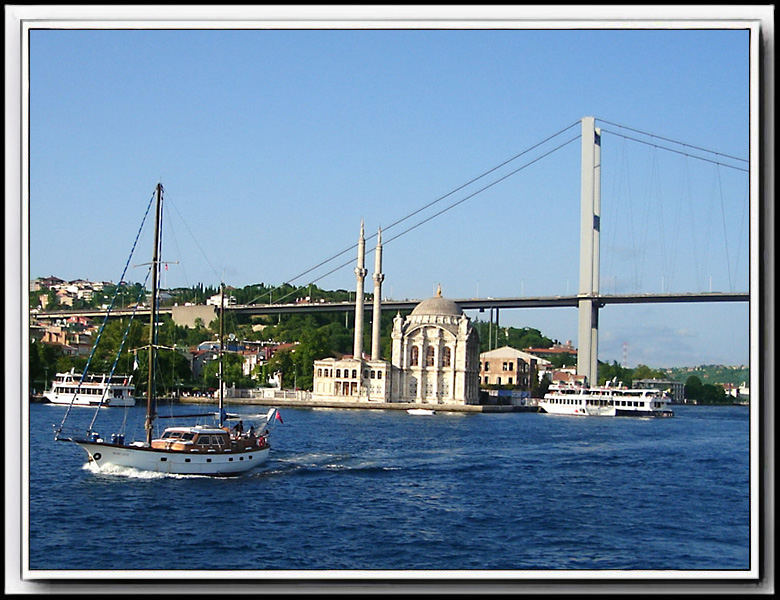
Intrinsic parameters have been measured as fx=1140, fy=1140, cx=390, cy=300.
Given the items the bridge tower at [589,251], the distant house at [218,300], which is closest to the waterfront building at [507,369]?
the distant house at [218,300]

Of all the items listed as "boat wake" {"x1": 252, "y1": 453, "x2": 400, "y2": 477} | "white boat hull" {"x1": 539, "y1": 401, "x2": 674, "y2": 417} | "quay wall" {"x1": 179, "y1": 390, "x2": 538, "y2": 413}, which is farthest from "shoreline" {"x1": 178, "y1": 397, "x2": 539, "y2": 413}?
"boat wake" {"x1": 252, "y1": 453, "x2": 400, "y2": 477}

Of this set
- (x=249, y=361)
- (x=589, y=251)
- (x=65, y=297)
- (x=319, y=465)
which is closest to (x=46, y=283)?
(x=65, y=297)

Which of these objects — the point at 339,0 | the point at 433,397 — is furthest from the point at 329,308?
the point at 339,0

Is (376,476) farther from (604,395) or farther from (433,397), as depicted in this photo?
(433,397)

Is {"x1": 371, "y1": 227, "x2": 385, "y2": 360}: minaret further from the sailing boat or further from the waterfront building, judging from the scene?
the sailing boat

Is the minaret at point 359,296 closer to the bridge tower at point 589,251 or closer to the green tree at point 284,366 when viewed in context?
the green tree at point 284,366

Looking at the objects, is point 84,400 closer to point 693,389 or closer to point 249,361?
point 249,361

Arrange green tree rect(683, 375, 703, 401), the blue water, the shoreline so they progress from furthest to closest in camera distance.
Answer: green tree rect(683, 375, 703, 401)
the shoreline
the blue water
